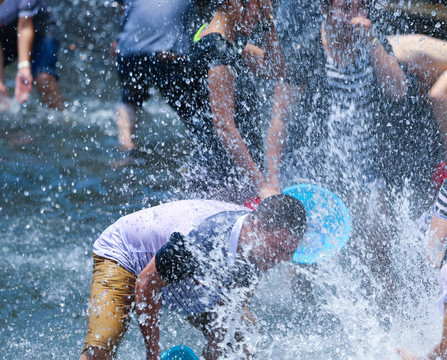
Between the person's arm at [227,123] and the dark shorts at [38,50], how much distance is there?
232 centimetres

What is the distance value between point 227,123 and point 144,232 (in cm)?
71

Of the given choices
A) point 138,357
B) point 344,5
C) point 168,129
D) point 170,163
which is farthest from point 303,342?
point 168,129

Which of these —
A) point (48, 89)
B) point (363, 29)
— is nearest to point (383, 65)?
point (363, 29)

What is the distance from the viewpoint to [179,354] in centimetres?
263

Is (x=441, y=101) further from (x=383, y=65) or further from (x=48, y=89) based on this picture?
(x=48, y=89)

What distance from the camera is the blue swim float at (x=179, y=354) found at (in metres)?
2.62

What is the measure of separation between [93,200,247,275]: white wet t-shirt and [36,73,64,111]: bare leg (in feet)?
8.76

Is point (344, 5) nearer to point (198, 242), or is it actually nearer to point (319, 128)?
point (319, 128)

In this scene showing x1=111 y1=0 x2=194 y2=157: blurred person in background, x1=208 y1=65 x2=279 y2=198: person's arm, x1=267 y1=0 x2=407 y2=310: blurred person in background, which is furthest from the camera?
x1=111 y1=0 x2=194 y2=157: blurred person in background

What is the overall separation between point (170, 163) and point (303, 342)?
2692 millimetres

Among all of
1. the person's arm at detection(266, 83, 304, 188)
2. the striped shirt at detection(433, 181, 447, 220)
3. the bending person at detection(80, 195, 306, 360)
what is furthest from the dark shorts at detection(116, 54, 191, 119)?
the striped shirt at detection(433, 181, 447, 220)

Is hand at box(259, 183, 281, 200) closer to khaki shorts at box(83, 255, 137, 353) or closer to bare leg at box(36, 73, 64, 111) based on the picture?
khaki shorts at box(83, 255, 137, 353)

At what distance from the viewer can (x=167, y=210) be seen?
2867 mm

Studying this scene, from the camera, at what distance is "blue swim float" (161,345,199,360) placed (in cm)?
262
